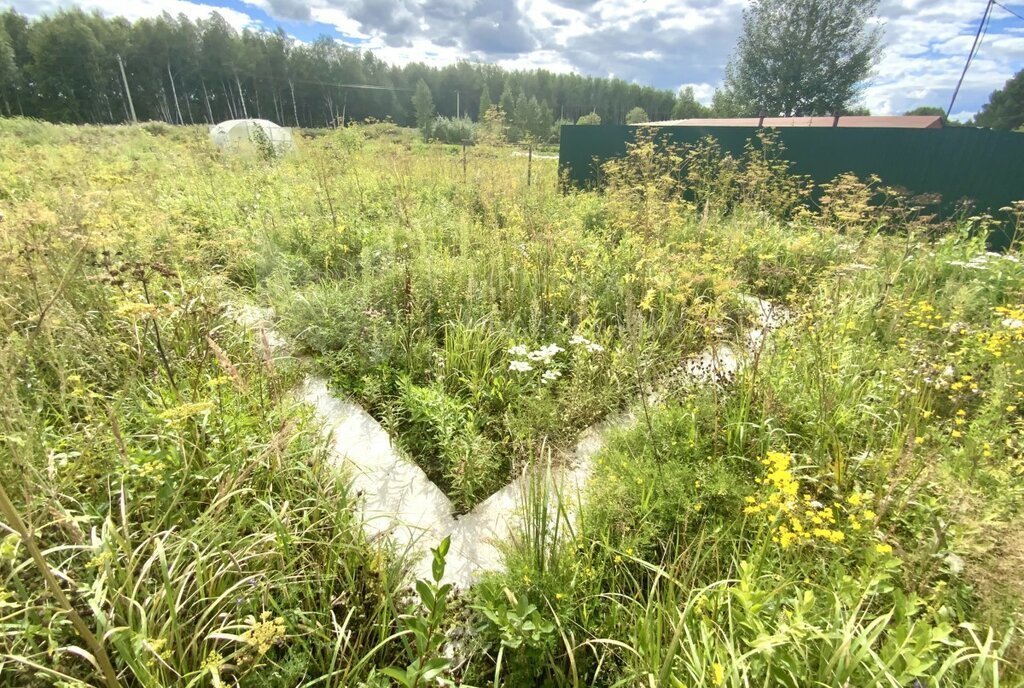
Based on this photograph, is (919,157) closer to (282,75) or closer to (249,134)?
(249,134)

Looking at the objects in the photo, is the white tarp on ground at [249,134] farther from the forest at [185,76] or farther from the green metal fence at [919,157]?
the forest at [185,76]

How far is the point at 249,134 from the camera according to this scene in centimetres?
1022

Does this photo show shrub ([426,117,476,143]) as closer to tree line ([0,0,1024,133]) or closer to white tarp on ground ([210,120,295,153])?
tree line ([0,0,1024,133])

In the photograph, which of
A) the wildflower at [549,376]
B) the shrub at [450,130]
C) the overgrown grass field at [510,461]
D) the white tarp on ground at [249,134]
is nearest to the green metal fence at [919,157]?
the overgrown grass field at [510,461]

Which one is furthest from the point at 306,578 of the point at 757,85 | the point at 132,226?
the point at 757,85

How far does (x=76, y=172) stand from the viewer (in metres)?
4.91

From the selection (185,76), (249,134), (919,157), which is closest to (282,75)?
(185,76)

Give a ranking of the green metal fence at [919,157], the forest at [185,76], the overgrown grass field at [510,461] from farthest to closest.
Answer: the forest at [185,76] < the green metal fence at [919,157] < the overgrown grass field at [510,461]

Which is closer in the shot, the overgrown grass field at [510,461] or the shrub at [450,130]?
the overgrown grass field at [510,461]

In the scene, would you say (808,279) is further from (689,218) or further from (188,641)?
(188,641)

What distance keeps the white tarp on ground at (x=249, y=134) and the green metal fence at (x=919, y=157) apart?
30.0 feet

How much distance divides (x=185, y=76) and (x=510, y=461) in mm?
A: 56390

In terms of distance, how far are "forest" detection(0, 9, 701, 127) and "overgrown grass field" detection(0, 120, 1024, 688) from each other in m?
27.8

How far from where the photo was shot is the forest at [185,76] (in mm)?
34438
